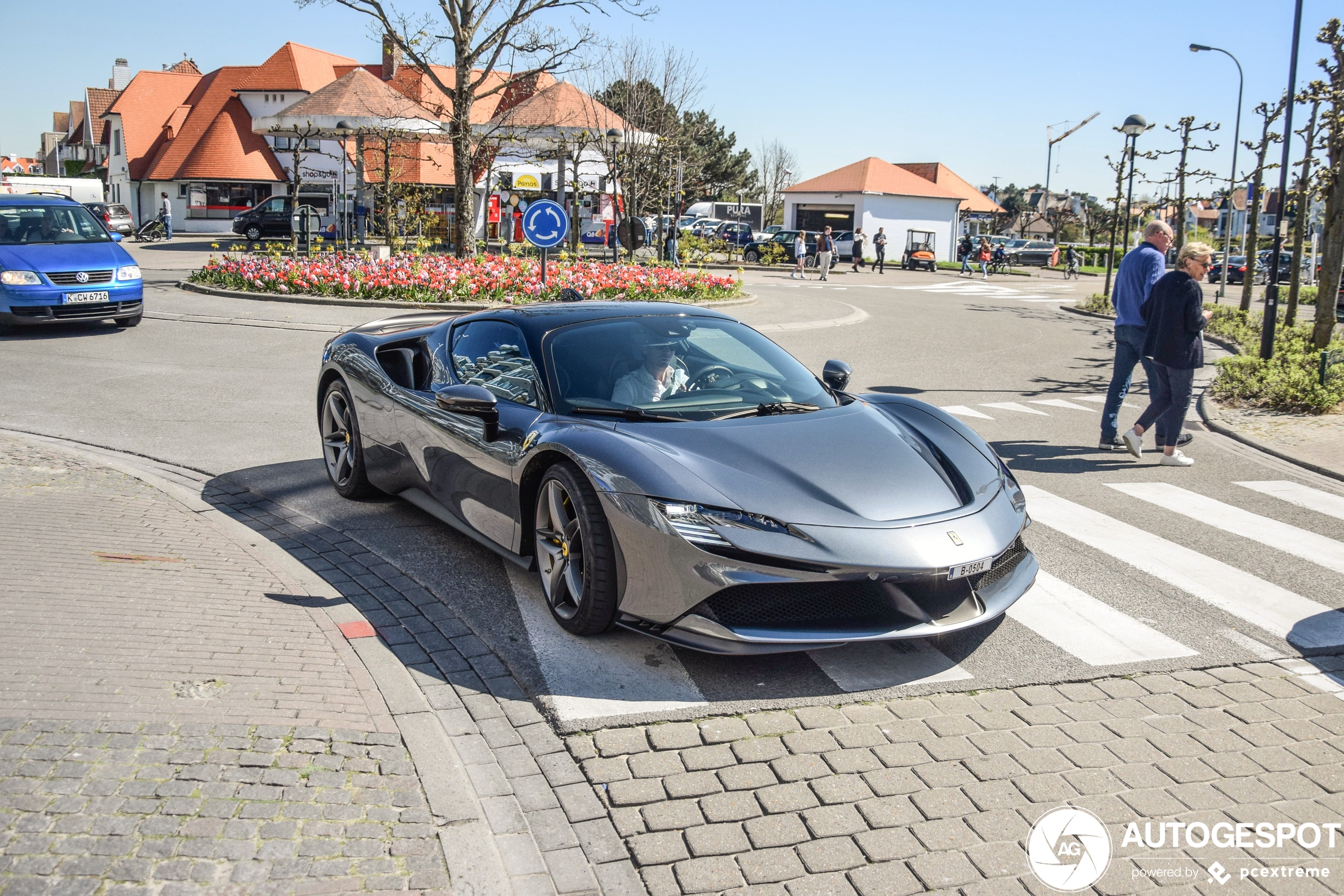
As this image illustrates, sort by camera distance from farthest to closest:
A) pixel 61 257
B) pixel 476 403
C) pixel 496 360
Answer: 1. pixel 61 257
2. pixel 496 360
3. pixel 476 403

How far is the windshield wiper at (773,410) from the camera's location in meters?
5.05

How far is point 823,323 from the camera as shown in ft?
68.5

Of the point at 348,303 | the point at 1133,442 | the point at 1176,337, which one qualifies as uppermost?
the point at 1176,337

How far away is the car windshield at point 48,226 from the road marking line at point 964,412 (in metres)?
12.5

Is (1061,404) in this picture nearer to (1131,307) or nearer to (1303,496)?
(1131,307)

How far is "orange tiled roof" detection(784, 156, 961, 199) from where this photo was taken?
63688 mm

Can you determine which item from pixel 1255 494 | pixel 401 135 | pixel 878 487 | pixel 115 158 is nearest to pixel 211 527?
pixel 878 487

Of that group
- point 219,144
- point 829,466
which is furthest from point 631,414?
point 219,144

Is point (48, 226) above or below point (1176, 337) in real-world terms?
above

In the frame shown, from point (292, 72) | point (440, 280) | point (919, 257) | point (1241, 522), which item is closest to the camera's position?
point (1241, 522)

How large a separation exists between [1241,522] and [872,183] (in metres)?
59.1

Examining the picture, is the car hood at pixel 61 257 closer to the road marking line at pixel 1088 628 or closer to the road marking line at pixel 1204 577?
the road marking line at pixel 1204 577

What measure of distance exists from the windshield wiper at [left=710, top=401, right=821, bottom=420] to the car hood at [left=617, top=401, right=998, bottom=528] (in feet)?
0.22

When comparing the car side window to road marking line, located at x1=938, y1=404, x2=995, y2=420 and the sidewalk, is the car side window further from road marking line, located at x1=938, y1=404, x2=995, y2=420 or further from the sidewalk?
road marking line, located at x1=938, y1=404, x2=995, y2=420
